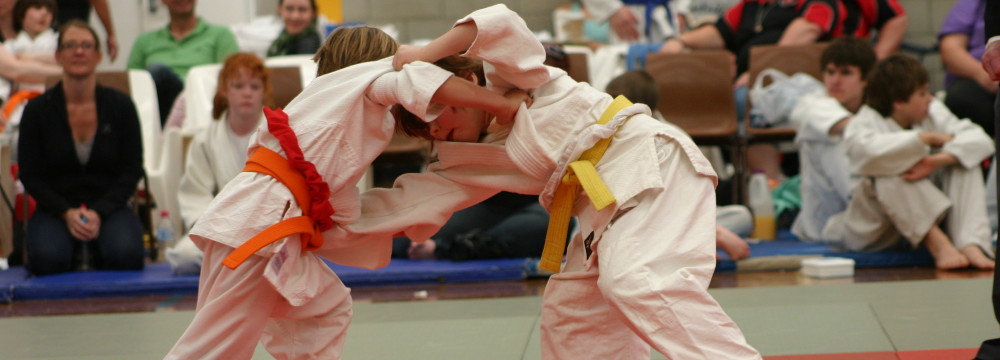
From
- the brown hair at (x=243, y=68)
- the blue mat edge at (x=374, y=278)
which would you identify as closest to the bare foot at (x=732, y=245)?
the blue mat edge at (x=374, y=278)

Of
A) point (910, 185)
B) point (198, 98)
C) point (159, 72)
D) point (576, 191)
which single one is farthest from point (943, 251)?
point (159, 72)

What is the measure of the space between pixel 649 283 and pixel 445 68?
0.77m

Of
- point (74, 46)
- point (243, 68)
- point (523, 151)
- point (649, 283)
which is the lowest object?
point (243, 68)

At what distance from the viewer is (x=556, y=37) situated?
29.7ft

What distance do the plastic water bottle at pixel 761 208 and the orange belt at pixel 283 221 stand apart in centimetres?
416

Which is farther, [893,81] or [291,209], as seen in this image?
[893,81]

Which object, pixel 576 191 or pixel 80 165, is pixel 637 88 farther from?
pixel 80 165

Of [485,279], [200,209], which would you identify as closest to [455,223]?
[485,279]

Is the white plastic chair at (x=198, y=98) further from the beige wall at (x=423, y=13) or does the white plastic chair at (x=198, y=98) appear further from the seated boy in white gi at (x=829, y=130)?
the seated boy in white gi at (x=829, y=130)

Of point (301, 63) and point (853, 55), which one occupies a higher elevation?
point (853, 55)

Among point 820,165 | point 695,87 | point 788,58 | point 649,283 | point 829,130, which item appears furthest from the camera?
point 788,58

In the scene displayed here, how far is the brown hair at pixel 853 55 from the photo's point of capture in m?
6.08

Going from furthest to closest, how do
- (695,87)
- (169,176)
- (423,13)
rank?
(423,13) < (695,87) < (169,176)

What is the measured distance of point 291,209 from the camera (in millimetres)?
2508
